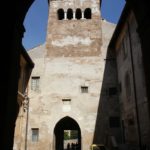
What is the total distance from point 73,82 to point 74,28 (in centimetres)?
457

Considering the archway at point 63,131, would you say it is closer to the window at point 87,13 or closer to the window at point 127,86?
the window at point 127,86

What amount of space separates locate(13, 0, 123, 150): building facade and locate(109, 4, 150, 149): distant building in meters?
1.33

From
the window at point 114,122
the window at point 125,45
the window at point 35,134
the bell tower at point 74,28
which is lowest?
the window at point 35,134

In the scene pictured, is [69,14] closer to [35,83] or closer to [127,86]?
[35,83]

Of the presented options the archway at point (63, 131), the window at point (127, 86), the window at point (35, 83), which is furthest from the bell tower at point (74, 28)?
the archway at point (63, 131)

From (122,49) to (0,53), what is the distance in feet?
39.0

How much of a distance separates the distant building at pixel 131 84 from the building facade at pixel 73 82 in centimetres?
133

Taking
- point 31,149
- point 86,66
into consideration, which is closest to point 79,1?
point 86,66

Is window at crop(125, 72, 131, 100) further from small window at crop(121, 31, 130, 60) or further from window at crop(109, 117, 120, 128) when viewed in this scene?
window at crop(109, 117, 120, 128)

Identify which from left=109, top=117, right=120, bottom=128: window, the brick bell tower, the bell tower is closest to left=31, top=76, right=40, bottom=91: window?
the brick bell tower

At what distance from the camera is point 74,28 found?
20844 mm

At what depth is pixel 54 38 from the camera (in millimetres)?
20547

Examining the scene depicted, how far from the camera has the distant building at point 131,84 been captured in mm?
12688

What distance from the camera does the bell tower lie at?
792 inches
